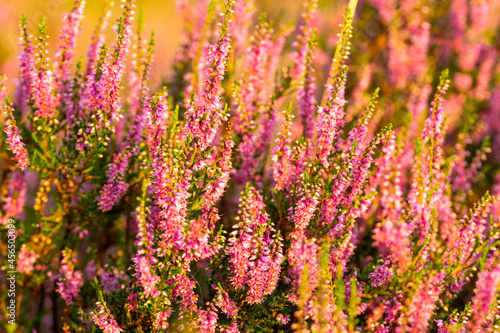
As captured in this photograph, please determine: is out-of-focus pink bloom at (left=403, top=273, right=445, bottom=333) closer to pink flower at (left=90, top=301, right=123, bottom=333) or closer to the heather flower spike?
the heather flower spike

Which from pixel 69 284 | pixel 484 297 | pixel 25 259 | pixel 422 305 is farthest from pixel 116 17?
pixel 484 297

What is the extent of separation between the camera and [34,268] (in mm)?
3570

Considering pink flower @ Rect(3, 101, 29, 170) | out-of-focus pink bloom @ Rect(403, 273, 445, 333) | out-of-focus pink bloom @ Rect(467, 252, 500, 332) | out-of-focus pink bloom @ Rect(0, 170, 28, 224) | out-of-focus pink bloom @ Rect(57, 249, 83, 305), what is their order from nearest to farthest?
1. out-of-focus pink bloom @ Rect(403, 273, 445, 333)
2. out-of-focus pink bloom @ Rect(467, 252, 500, 332)
3. pink flower @ Rect(3, 101, 29, 170)
4. out-of-focus pink bloom @ Rect(57, 249, 83, 305)
5. out-of-focus pink bloom @ Rect(0, 170, 28, 224)

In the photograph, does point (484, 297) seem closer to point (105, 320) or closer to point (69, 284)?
point (105, 320)

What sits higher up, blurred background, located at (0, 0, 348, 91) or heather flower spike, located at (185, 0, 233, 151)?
blurred background, located at (0, 0, 348, 91)

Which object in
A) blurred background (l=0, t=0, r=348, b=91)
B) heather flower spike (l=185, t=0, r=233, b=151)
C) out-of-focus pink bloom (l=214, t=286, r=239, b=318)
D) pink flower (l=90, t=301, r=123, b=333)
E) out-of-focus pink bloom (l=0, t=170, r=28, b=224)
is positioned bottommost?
pink flower (l=90, t=301, r=123, b=333)

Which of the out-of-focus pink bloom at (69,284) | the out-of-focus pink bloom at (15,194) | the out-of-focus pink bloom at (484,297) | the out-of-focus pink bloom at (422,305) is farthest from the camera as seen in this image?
the out-of-focus pink bloom at (15,194)

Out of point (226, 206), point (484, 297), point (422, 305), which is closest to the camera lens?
point (422, 305)

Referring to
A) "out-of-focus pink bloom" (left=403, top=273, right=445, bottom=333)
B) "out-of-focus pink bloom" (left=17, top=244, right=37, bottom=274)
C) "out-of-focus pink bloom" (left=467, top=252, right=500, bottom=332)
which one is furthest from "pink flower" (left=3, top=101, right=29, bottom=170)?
"out-of-focus pink bloom" (left=467, top=252, right=500, bottom=332)

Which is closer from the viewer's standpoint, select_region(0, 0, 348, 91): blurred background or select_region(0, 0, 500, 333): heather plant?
select_region(0, 0, 500, 333): heather plant

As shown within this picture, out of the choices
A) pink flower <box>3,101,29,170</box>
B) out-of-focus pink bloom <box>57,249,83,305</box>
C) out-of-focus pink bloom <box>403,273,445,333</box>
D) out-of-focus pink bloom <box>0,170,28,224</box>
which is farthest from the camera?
out-of-focus pink bloom <box>0,170,28,224</box>

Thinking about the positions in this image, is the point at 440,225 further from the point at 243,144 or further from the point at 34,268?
the point at 34,268

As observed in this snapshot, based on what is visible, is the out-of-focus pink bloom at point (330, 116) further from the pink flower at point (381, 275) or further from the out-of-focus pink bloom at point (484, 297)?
the out-of-focus pink bloom at point (484, 297)

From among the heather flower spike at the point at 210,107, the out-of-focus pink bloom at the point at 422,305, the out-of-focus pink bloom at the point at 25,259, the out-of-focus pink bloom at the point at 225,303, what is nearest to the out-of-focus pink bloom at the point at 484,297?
the out-of-focus pink bloom at the point at 422,305
